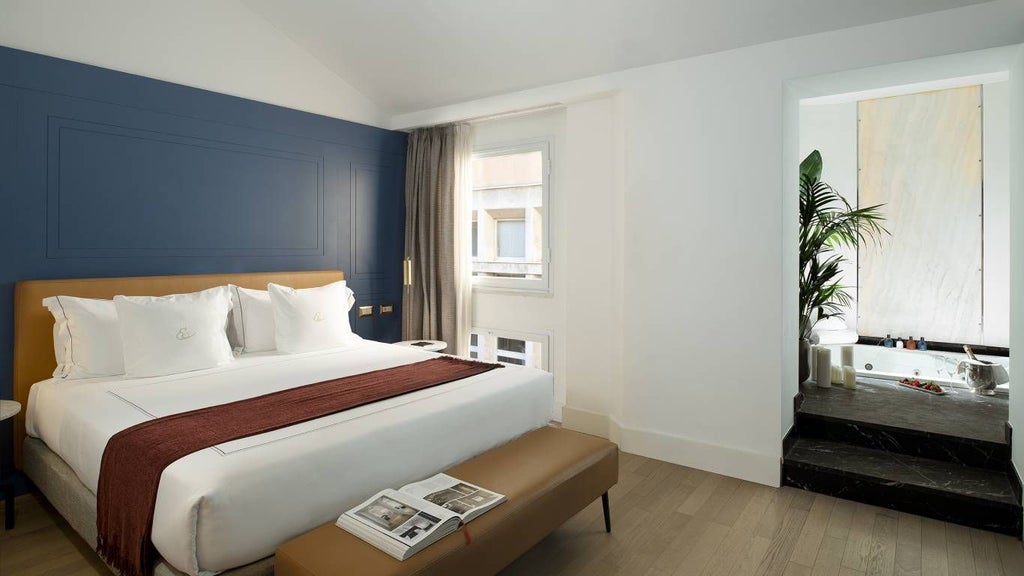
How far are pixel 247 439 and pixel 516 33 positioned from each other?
2793 mm

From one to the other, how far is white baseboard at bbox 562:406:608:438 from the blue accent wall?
1826 mm

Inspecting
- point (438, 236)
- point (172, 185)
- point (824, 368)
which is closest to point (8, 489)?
point (172, 185)

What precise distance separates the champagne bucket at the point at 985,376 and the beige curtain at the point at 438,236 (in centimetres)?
365

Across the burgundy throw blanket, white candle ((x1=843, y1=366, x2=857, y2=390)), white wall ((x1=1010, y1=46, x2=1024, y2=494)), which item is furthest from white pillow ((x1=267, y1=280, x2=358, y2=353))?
white wall ((x1=1010, y1=46, x2=1024, y2=494))

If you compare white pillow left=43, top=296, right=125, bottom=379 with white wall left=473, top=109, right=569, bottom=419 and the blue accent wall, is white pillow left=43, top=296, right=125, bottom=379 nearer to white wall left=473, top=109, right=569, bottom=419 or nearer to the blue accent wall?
the blue accent wall

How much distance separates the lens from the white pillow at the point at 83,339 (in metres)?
2.93

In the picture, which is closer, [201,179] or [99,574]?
[99,574]

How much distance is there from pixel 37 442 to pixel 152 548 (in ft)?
5.01

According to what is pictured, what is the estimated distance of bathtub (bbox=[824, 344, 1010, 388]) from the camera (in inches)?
171

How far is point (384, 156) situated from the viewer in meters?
4.96

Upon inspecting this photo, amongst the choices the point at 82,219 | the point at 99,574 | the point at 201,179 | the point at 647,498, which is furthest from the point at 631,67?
the point at 99,574

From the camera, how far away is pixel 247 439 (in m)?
2.07

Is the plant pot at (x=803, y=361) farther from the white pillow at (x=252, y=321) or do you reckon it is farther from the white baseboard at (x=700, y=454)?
the white pillow at (x=252, y=321)

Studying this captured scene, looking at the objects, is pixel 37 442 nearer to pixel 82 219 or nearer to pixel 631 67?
pixel 82 219
